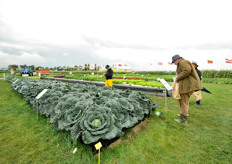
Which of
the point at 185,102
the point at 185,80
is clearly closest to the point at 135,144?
the point at 185,102

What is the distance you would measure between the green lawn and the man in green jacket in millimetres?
706

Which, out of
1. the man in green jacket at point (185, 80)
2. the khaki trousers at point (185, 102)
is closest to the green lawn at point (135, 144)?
the khaki trousers at point (185, 102)

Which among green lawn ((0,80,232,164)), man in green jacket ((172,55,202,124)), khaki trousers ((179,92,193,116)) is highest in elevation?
man in green jacket ((172,55,202,124))

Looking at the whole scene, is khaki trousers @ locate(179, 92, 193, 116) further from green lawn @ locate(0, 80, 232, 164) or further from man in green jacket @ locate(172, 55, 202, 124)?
green lawn @ locate(0, 80, 232, 164)

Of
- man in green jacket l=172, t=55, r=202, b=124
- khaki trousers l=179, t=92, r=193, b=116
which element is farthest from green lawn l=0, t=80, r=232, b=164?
man in green jacket l=172, t=55, r=202, b=124

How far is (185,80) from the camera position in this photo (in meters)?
3.28

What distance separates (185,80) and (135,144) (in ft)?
7.46

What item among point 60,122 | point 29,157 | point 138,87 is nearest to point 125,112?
point 60,122

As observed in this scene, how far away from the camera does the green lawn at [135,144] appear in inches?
79.7

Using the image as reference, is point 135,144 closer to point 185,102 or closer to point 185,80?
point 185,102

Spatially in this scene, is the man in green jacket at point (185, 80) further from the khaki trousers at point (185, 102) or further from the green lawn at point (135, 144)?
the green lawn at point (135, 144)

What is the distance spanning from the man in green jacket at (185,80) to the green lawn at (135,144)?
0.71m

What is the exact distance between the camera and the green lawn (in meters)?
2.03

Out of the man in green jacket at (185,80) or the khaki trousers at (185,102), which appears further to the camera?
the khaki trousers at (185,102)
